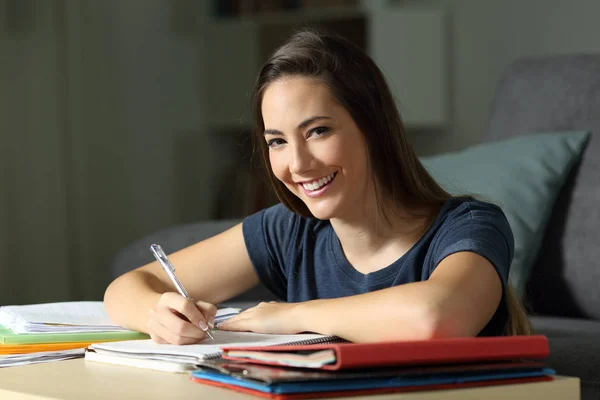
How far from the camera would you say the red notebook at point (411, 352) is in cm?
79

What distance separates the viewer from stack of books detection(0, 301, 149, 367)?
1159 mm

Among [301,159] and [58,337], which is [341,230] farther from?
[58,337]

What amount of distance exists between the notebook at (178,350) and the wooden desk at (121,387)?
2 cm

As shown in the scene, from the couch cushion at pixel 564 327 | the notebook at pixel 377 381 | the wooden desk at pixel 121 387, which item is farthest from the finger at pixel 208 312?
the couch cushion at pixel 564 327

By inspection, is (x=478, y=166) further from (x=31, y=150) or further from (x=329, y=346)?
(x=31, y=150)

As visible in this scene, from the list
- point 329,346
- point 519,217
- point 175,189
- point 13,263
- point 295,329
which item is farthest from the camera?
point 175,189

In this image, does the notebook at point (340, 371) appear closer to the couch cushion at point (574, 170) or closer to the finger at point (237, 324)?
Answer: the finger at point (237, 324)

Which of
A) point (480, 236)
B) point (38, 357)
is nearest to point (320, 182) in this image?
point (480, 236)

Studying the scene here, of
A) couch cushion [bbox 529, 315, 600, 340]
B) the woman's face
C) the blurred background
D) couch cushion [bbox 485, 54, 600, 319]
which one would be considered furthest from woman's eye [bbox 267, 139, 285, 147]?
the blurred background

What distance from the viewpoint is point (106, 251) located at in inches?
156

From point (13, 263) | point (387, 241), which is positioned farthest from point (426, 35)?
point (387, 241)

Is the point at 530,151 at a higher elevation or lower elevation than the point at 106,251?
higher

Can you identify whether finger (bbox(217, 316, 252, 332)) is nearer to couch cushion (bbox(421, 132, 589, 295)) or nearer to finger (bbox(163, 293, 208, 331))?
finger (bbox(163, 293, 208, 331))

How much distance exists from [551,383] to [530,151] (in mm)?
1139
